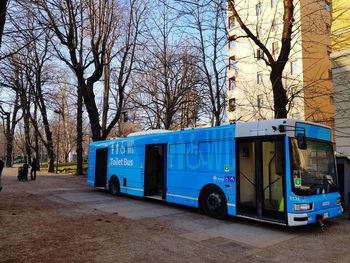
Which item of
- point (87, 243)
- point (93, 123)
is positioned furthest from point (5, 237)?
point (93, 123)

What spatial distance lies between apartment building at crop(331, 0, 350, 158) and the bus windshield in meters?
5.76

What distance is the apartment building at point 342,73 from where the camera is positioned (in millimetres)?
14547

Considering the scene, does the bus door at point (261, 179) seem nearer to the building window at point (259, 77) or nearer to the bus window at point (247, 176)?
the bus window at point (247, 176)

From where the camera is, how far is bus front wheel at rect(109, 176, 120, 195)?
15.8 meters

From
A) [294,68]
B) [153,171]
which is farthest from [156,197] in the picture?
[294,68]

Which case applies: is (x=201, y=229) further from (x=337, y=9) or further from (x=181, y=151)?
(x=337, y=9)

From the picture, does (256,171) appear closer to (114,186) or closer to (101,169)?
(114,186)

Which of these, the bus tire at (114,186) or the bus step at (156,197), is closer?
the bus step at (156,197)

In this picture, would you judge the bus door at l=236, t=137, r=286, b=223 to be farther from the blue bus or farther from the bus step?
the bus step

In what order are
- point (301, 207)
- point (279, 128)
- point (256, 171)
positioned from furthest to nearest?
point (256, 171) → point (279, 128) → point (301, 207)

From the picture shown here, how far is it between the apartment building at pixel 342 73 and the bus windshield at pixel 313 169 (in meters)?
5.76

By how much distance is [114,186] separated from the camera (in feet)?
52.8

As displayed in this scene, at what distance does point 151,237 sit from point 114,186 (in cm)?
864

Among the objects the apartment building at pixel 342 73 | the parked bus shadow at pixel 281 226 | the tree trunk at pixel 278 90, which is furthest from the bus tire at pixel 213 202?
the apartment building at pixel 342 73
